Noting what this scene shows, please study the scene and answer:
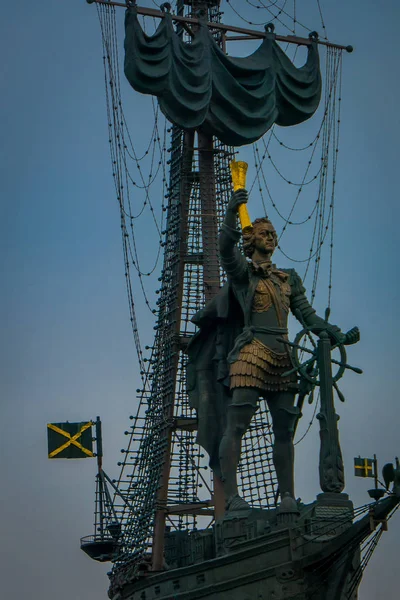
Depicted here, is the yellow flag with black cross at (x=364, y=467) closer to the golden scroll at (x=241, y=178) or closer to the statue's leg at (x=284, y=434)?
the statue's leg at (x=284, y=434)

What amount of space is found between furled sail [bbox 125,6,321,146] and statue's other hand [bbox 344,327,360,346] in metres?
5.16

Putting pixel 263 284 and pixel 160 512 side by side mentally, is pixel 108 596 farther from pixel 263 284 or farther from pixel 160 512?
pixel 263 284

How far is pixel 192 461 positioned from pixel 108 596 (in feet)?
8.28

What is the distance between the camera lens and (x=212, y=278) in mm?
27219

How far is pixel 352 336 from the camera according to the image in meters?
22.8

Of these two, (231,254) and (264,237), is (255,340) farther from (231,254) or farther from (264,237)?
(264,237)

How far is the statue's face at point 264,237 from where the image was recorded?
23234 millimetres

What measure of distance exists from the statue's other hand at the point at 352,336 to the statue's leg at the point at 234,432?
55.5 inches

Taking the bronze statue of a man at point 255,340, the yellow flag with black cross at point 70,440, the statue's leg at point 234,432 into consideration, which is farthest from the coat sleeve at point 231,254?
the yellow flag with black cross at point 70,440

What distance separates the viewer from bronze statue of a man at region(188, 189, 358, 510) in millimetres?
22688

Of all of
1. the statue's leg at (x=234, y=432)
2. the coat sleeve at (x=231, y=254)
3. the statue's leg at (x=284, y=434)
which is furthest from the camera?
the statue's leg at (x=284, y=434)

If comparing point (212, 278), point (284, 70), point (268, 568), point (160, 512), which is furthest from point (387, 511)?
point (284, 70)

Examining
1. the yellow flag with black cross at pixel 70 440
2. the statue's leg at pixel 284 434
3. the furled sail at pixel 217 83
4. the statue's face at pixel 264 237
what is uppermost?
the furled sail at pixel 217 83

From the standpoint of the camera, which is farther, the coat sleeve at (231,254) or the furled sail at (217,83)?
the furled sail at (217,83)
